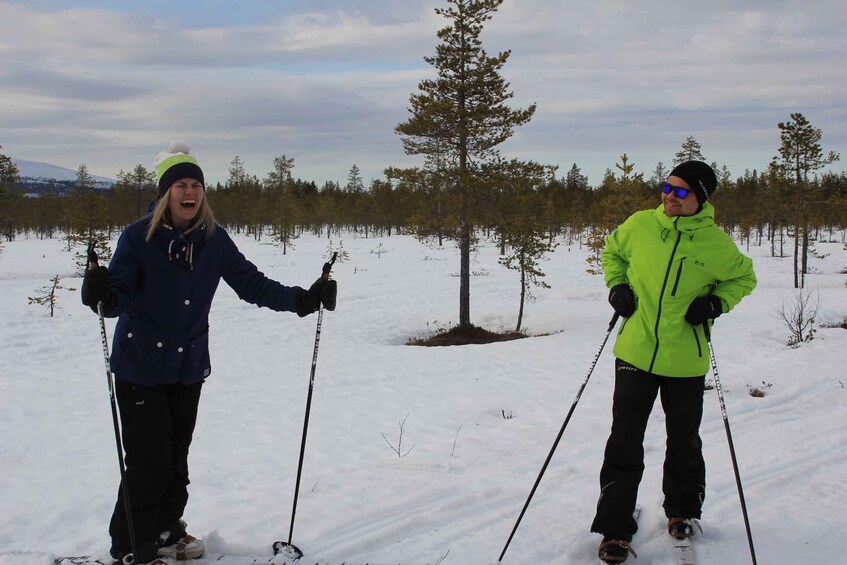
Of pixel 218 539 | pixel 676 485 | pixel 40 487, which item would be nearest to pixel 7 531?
pixel 40 487

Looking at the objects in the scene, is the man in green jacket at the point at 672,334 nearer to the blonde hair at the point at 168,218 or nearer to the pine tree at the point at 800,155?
the blonde hair at the point at 168,218

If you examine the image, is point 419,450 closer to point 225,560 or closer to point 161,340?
point 225,560

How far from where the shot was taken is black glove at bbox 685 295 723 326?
11.5 feet

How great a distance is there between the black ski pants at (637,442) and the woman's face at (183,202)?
2858mm

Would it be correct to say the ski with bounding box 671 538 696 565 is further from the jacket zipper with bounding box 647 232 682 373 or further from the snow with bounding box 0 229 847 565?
the jacket zipper with bounding box 647 232 682 373

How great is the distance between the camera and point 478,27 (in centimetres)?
1734

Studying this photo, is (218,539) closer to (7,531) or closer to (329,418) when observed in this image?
(7,531)

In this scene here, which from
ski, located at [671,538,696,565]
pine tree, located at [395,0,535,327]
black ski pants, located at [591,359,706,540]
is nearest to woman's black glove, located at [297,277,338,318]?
black ski pants, located at [591,359,706,540]

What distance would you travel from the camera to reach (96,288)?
289 cm

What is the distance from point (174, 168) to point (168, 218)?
294 millimetres

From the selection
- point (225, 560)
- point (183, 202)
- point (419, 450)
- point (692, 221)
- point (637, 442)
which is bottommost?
point (419, 450)

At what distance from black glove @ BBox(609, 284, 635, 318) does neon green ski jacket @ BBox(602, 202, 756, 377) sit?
0.07m

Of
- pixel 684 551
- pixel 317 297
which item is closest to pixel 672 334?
pixel 684 551

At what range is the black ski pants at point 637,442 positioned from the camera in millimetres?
3633
